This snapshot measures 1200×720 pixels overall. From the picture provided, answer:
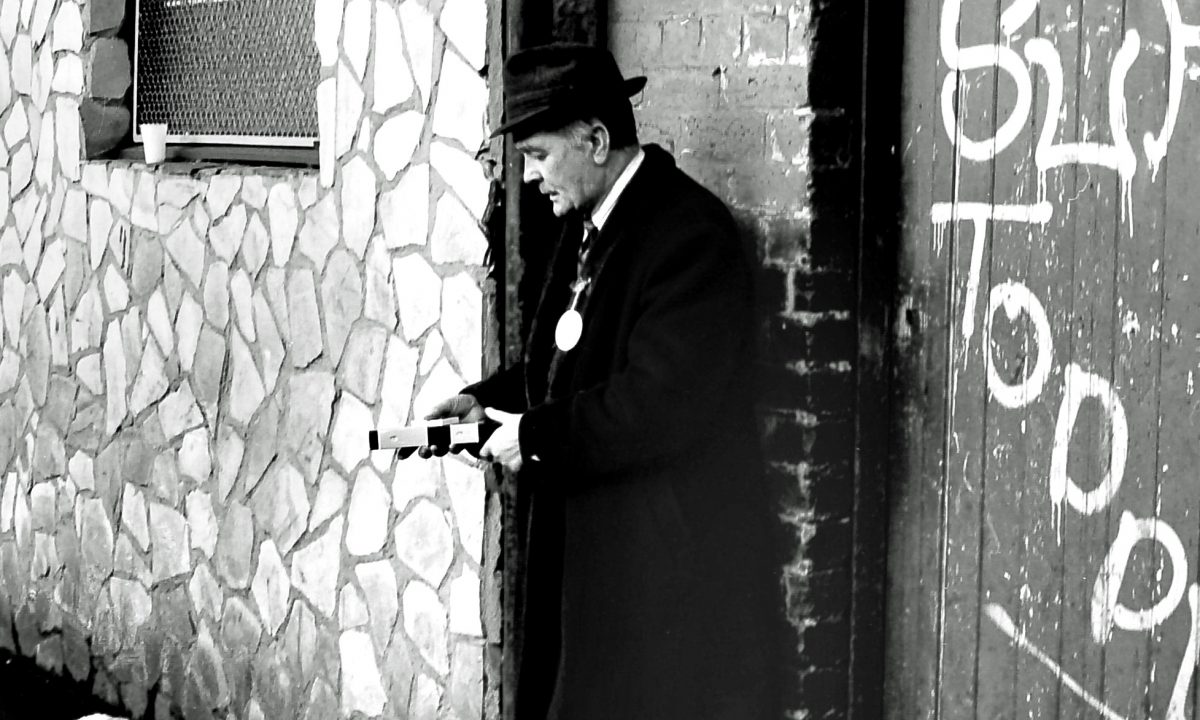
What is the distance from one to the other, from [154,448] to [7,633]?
1612mm

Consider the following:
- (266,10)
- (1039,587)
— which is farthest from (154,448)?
(1039,587)

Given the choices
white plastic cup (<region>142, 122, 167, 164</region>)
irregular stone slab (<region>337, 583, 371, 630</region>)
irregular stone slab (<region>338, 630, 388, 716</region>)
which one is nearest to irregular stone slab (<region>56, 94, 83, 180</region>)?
white plastic cup (<region>142, 122, 167, 164</region>)

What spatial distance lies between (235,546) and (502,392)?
1.91 metres

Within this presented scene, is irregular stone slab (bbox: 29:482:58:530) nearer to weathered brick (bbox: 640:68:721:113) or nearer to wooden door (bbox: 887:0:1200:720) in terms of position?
weathered brick (bbox: 640:68:721:113)

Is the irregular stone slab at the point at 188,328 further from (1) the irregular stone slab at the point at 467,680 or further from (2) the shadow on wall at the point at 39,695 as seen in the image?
(1) the irregular stone slab at the point at 467,680

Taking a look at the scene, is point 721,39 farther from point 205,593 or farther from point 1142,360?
point 205,593

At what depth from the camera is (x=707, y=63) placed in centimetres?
379

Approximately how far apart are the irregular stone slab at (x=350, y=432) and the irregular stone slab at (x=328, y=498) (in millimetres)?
58

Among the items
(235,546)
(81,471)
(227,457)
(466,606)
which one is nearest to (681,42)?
(466,606)

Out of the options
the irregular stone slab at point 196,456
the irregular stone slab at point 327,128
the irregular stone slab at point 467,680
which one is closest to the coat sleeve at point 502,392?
the irregular stone slab at point 467,680

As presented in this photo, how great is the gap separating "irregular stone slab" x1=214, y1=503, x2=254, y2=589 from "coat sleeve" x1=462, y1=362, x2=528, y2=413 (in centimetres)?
175

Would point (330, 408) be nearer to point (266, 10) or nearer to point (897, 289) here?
point (266, 10)

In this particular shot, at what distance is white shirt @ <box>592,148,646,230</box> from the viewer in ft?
11.5

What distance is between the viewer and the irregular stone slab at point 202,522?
566cm
